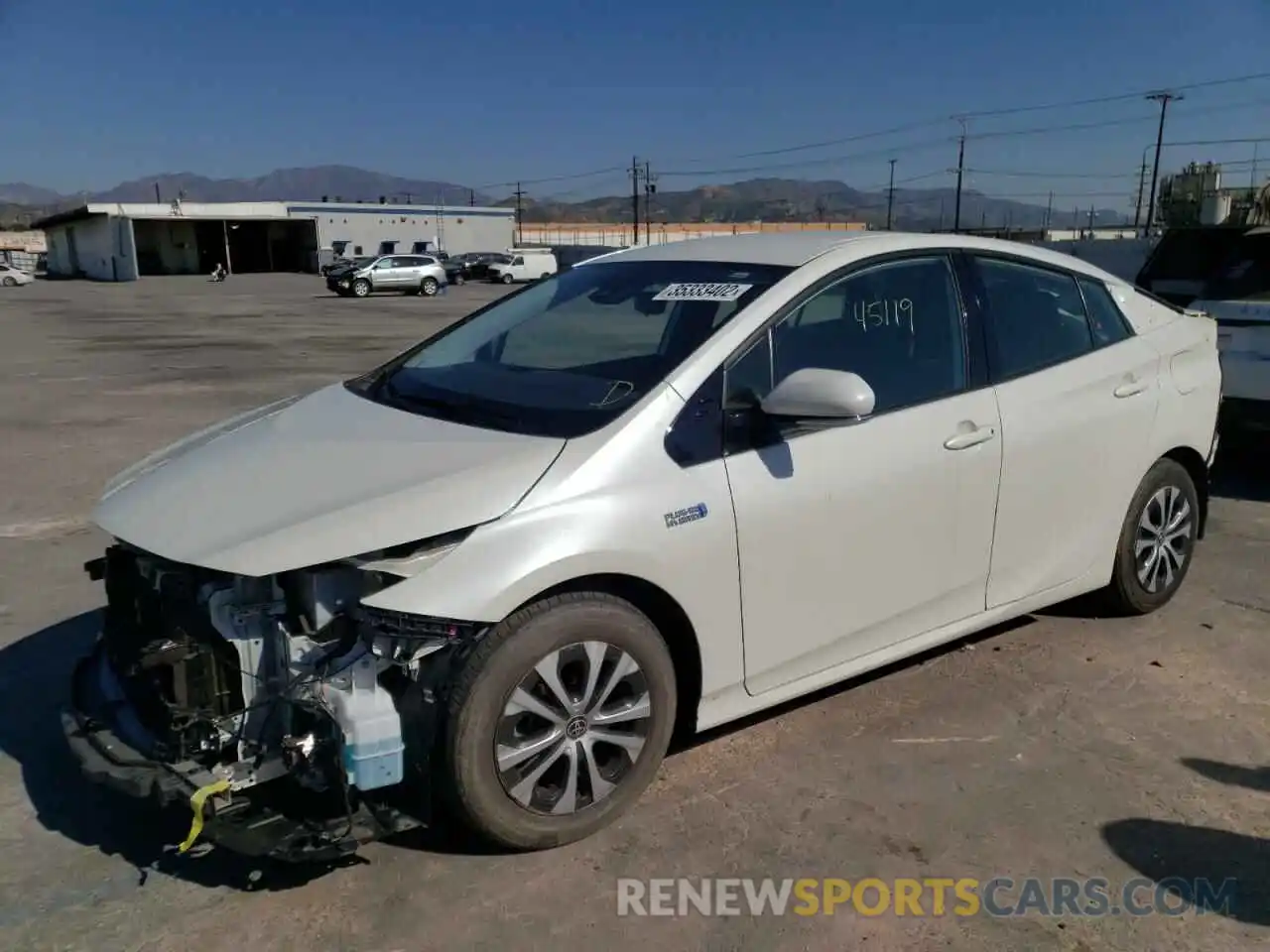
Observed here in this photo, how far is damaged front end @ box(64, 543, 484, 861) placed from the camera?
8.57 feet

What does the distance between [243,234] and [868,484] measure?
78.7 metres

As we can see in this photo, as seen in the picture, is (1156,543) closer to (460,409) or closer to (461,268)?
(460,409)

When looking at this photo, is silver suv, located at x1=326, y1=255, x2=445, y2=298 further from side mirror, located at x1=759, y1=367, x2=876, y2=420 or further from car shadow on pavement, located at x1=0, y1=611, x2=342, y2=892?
side mirror, located at x1=759, y1=367, x2=876, y2=420

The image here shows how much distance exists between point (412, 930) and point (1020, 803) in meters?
1.90

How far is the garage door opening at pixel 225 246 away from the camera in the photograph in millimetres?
70938

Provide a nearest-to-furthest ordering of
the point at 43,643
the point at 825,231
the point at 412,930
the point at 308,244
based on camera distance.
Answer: the point at 412,930 < the point at 825,231 < the point at 43,643 < the point at 308,244

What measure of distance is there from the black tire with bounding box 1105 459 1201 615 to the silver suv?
39.2 metres

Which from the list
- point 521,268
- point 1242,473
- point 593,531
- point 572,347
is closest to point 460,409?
point 572,347

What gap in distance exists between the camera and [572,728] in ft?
9.55

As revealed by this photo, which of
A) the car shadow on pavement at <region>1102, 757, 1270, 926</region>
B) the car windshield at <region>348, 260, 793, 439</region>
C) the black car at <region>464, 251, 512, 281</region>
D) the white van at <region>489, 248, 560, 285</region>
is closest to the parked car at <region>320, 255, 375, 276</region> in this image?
the black car at <region>464, 251, 512, 281</region>

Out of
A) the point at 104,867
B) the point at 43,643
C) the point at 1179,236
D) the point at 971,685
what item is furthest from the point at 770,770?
the point at 1179,236

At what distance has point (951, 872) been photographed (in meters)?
2.90

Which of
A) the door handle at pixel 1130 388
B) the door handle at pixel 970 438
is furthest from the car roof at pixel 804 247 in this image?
the door handle at pixel 970 438

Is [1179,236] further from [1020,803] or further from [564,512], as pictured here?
[564,512]
